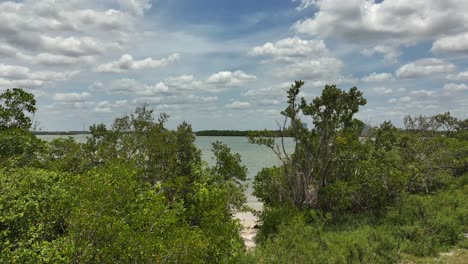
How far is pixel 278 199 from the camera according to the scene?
82.0ft

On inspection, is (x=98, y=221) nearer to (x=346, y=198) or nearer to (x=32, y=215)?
(x=32, y=215)

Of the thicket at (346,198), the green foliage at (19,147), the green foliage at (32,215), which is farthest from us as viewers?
the thicket at (346,198)

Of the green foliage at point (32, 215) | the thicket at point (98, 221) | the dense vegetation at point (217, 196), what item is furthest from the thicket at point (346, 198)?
the green foliage at point (32, 215)

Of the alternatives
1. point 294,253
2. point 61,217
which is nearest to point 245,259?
point 294,253

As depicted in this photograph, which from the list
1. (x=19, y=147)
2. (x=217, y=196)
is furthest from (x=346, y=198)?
(x=19, y=147)

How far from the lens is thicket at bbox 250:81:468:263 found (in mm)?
17312

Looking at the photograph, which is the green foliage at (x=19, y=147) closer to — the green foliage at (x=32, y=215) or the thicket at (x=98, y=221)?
the thicket at (x=98, y=221)

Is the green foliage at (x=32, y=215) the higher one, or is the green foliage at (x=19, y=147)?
the green foliage at (x=19, y=147)

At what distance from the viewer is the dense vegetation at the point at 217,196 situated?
8.46 m

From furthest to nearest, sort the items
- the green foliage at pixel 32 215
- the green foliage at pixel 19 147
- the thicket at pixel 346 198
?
1. the thicket at pixel 346 198
2. the green foliage at pixel 19 147
3. the green foliage at pixel 32 215

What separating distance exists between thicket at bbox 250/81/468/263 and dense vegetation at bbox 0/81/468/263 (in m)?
0.07

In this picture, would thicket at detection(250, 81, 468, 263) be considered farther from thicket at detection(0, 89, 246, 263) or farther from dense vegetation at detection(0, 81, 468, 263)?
thicket at detection(0, 89, 246, 263)

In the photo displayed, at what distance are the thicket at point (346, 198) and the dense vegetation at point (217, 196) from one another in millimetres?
72

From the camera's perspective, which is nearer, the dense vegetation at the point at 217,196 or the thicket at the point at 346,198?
the dense vegetation at the point at 217,196
